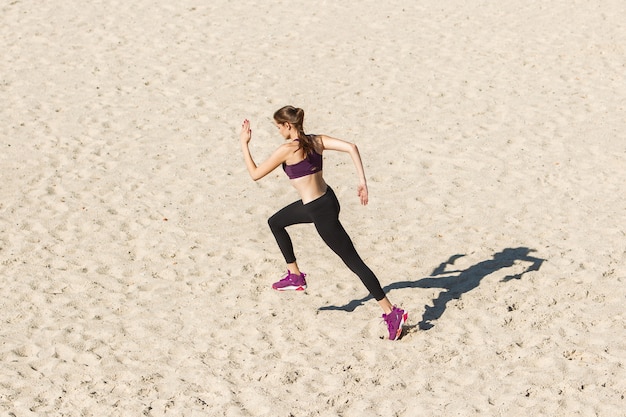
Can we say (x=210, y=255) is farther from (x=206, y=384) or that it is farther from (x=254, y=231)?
(x=206, y=384)

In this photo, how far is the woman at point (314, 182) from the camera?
7.68 metres

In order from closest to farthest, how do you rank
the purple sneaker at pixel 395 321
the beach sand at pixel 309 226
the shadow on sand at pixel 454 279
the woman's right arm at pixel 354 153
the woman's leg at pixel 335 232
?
1. the beach sand at pixel 309 226
2. the woman's right arm at pixel 354 153
3. the woman's leg at pixel 335 232
4. the purple sneaker at pixel 395 321
5. the shadow on sand at pixel 454 279

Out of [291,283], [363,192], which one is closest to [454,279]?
[291,283]

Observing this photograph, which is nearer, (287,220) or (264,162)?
(264,162)

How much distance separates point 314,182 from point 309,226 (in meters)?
2.70

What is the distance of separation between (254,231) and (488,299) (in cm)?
281

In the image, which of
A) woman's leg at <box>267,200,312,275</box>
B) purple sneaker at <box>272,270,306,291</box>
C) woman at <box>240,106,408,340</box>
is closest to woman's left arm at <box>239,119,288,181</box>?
woman at <box>240,106,408,340</box>

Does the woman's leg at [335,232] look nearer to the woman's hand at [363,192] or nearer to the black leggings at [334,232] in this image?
the black leggings at [334,232]

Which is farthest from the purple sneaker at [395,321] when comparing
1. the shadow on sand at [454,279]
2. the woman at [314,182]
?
the shadow on sand at [454,279]

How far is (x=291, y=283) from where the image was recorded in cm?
888

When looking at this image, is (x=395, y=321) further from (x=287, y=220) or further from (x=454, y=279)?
(x=454, y=279)

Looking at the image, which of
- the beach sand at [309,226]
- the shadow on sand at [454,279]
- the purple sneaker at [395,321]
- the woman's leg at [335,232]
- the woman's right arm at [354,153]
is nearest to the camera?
the beach sand at [309,226]

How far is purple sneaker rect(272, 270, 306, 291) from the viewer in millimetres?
8852

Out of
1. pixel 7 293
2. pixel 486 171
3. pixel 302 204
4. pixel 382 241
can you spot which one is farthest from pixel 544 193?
pixel 7 293
